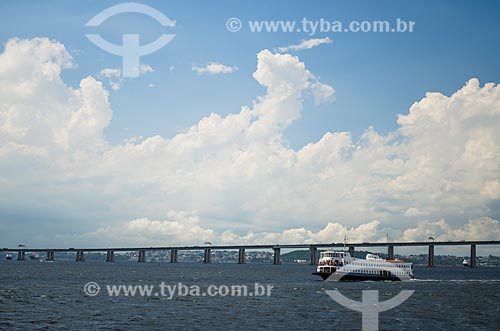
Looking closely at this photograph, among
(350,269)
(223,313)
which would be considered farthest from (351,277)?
(223,313)

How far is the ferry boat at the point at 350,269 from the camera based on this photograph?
141 metres

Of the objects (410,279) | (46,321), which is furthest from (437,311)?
(410,279)

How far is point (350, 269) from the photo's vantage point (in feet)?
467

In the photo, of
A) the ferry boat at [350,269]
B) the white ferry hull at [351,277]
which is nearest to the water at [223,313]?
the white ferry hull at [351,277]

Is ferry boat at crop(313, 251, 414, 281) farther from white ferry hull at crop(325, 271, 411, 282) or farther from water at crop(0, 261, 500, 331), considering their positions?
water at crop(0, 261, 500, 331)

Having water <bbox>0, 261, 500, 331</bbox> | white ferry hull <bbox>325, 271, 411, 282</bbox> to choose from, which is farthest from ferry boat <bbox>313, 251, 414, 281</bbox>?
water <bbox>0, 261, 500, 331</bbox>

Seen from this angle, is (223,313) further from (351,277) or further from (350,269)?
(351,277)

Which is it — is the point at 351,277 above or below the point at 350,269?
below

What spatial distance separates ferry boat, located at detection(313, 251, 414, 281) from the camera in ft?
463

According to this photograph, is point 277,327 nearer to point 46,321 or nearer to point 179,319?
point 179,319

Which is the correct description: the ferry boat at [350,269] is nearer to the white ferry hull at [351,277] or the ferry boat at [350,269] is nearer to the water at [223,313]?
the white ferry hull at [351,277]

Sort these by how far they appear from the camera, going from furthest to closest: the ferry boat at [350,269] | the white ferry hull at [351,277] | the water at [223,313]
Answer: the ferry boat at [350,269] → the white ferry hull at [351,277] → the water at [223,313]

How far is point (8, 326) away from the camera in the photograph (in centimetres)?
5434

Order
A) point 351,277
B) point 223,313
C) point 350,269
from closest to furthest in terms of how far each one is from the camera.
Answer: point 223,313
point 350,269
point 351,277
